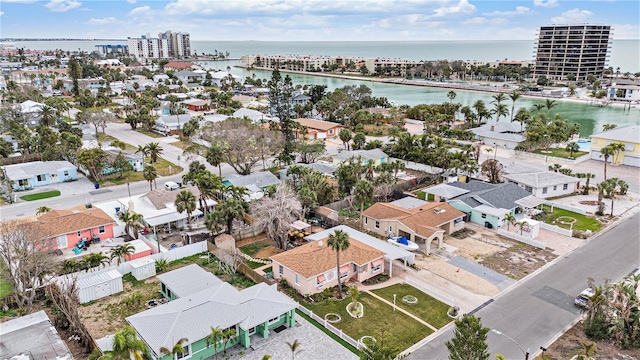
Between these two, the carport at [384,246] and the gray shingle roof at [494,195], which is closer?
the carport at [384,246]

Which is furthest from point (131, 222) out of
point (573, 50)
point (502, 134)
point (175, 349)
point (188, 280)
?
point (573, 50)

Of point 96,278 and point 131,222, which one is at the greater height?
point 131,222

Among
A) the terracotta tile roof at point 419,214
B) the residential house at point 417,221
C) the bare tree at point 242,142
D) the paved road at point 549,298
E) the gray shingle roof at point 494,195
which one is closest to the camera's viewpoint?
the paved road at point 549,298

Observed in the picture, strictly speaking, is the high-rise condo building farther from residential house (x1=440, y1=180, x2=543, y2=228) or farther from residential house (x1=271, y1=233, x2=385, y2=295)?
residential house (x1=271, y1=233, x2=385, y2=295)

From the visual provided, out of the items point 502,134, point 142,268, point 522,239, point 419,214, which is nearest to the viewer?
point 142,268

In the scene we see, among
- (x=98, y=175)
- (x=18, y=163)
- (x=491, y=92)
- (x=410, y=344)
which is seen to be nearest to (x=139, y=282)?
(x=410, y=344)

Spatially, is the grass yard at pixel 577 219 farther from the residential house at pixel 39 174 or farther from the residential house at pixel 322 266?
the residential house at pixel 39 174

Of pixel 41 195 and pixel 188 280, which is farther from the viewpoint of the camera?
pixel 41 195

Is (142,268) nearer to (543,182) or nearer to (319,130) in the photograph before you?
(543,182)

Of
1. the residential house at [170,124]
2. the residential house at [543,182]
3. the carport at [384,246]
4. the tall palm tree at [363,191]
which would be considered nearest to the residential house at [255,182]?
the tall palm tree at [363,191]
